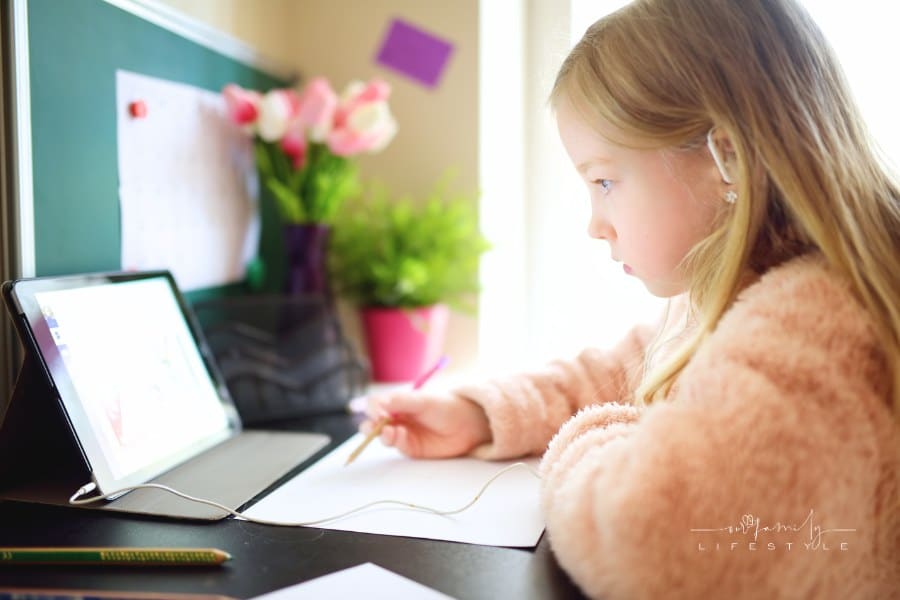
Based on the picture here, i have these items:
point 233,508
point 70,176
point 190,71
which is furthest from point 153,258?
point 233,508

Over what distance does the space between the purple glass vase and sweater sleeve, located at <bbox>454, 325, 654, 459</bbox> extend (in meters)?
0.40

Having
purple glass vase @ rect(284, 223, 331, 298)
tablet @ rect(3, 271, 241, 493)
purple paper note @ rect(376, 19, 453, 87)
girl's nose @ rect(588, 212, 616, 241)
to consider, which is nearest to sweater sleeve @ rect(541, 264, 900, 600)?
girl's nose @ rect(588, 212, 616, 241)

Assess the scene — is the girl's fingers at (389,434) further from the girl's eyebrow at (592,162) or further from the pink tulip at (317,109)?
the pink tulip at (317,109)

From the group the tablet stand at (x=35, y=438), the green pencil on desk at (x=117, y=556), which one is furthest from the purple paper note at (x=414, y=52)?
the green pencil on desk at (x=117, y=556)

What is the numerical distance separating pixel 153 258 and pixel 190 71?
276 millimetres

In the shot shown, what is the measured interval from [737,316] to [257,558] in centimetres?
41

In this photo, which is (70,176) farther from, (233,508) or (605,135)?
(605,135)

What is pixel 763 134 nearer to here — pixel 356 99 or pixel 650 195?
pixel 650 195

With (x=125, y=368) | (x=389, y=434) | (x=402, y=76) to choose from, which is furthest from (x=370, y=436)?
(x=402, y=76)

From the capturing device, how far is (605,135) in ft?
2.20

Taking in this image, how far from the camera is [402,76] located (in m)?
1.30

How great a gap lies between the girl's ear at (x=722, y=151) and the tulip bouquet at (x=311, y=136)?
643 millimetres

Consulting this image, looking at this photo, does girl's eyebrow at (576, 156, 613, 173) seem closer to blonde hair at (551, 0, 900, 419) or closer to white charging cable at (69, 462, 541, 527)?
blonde hair at (551, 0, 900, 419)

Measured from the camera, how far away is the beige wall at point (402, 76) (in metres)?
1.26
